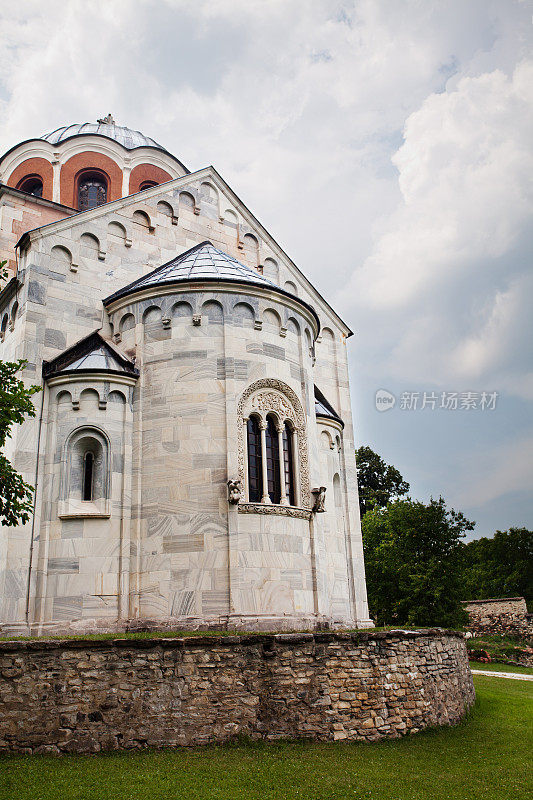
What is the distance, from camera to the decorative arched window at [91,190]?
962 inches

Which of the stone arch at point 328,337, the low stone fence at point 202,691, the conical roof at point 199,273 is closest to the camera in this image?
the low stone fence at point 202,691

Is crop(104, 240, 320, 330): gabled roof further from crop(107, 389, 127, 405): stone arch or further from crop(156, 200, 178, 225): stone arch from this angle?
crop(107, 389, 127, 405): stone arch

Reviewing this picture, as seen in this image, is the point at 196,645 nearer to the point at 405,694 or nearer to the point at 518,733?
the point at 405,694

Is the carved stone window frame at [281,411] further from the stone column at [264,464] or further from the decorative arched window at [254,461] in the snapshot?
the decorative arched window at [254,461]

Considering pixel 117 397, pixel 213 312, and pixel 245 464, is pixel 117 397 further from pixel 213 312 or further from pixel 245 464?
pixel 245 464

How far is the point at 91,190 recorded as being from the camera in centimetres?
2467

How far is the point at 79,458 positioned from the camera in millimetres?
15578

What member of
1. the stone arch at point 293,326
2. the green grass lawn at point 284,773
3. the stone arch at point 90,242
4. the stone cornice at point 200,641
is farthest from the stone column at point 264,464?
the stone arch at point 90,242

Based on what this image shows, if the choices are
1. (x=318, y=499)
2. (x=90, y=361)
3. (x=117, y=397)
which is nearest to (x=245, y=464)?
(x=318, y=499)

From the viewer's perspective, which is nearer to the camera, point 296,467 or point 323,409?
point 296,467

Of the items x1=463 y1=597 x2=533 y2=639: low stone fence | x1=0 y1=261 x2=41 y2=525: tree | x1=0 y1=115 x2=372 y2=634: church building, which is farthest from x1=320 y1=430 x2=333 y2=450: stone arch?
x1=463 y1=597 x2=533 y2=639: low stone fence

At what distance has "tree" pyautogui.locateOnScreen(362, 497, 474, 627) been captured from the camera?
101 feet

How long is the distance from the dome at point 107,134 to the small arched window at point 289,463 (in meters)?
14.9

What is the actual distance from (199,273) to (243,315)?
5.67 feet
